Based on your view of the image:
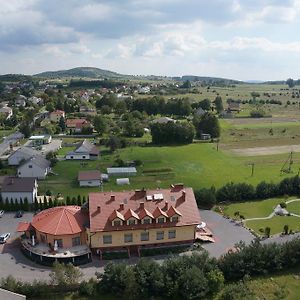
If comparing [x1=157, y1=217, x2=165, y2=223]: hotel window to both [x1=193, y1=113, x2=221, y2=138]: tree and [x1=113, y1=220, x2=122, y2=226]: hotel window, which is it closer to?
[x1=113, y1=220, x2=122, y2=226]: hotel window

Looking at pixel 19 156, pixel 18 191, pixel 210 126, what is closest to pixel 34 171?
pixel 19 156

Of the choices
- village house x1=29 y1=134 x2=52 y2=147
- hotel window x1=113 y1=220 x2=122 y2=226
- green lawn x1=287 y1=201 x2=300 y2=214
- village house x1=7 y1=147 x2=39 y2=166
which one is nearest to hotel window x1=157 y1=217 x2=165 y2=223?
hotel window x1=113 y1=220 x2=122 y2=226

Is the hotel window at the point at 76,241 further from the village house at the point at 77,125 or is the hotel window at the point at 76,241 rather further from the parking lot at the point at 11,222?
the village house at the point at 77,125

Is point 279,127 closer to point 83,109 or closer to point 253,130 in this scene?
point 253,130

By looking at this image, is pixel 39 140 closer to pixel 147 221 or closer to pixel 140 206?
pixel 140 206

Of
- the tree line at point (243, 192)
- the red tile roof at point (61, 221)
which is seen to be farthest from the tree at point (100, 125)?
the red tile roof at point (61, 221)
